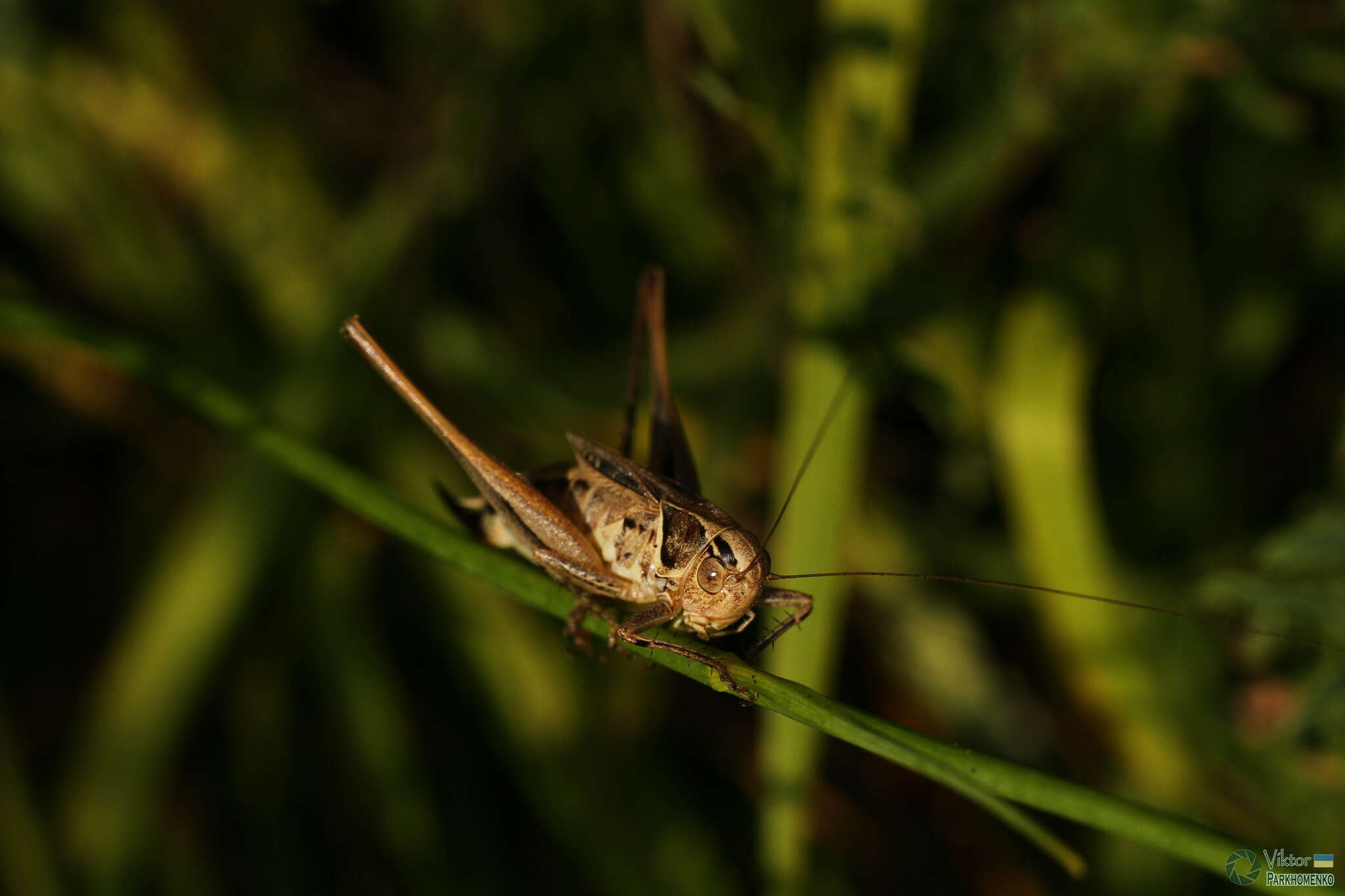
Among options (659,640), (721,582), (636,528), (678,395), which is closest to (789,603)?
(721,582)

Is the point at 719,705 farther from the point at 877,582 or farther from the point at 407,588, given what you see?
the point at 407,588

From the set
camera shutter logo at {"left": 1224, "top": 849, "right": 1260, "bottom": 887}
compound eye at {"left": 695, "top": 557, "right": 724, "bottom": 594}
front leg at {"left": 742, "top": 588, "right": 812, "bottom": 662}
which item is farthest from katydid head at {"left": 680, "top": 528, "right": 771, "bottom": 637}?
camera shutter logo at {"left": 1224, "top": 849, "right": 1260, "bottom": 887}

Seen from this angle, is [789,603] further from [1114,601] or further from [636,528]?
[1114,601]

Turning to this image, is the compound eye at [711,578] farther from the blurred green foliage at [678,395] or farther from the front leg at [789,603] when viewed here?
the blurred green foliage at [678,395]

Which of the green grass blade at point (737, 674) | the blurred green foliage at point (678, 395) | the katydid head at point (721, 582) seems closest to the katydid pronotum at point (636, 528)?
the katydid head at point (721, 582)

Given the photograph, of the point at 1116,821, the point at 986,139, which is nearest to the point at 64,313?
the point at 1116,821

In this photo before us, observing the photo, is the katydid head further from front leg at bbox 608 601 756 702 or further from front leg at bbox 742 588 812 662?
front leg at bbox 742 588 812 662
